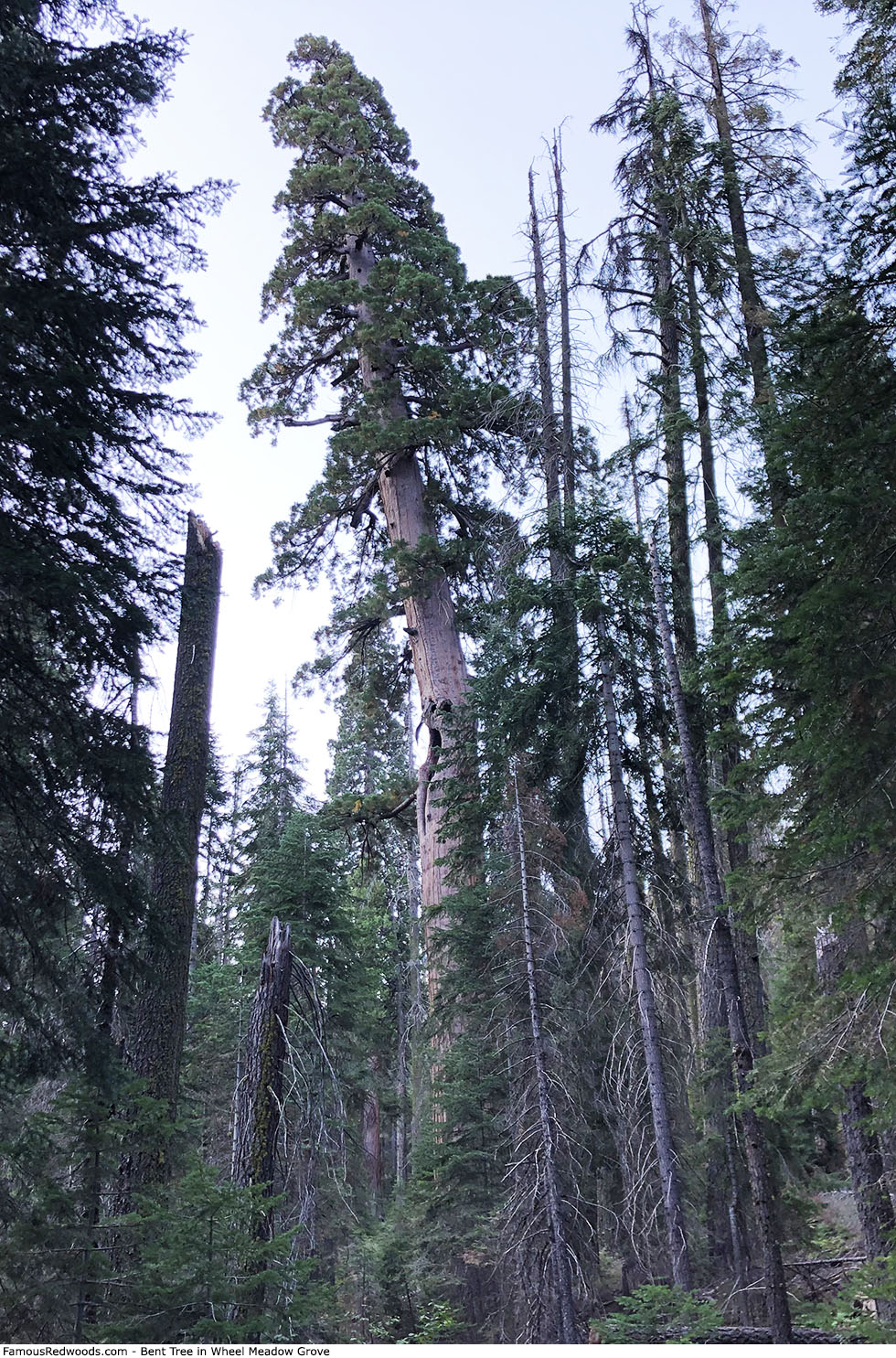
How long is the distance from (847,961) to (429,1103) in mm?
5942

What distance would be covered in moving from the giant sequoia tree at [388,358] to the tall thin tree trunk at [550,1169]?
9.67ft

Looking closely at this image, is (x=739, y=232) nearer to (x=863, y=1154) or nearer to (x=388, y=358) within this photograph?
(x=388, y=358)

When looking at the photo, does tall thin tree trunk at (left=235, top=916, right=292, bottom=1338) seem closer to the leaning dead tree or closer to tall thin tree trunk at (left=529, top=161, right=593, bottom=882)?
the leaning dead tree

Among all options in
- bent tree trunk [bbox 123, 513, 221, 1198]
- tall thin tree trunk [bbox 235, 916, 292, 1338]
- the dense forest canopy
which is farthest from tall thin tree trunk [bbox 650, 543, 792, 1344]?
bent tree trunk [bbox 123, 513, 221, 1198]

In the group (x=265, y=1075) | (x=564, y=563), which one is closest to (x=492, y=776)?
(x=564, y=563)

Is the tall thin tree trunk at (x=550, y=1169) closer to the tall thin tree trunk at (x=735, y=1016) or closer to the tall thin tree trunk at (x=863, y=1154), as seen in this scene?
the tall thin tree trunk at (x=735, y=1016)

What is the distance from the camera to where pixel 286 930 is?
7828 mm

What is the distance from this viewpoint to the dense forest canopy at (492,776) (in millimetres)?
6000

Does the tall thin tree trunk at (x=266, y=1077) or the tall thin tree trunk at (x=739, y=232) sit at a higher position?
the tall thin tree trunk at (x=739, y=232)

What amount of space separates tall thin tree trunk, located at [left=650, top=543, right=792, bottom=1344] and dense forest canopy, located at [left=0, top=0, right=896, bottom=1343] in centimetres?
5

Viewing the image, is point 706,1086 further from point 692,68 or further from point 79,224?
point 692,68

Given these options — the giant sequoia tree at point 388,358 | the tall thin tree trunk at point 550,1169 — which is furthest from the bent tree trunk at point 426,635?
the tall thin tree trunk at point 550,1169

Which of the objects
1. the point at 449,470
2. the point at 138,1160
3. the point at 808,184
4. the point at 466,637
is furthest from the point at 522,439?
the point at 138,1160

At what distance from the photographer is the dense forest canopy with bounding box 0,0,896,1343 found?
600cm
